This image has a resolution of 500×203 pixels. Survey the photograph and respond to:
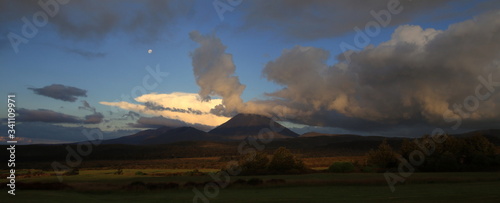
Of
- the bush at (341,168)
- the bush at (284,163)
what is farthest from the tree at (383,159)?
the bush at (284,163)

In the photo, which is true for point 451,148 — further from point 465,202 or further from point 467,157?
point 465,202

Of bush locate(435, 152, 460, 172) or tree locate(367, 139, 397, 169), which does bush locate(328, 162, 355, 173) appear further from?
bush locate(435, 152, 460, 172)

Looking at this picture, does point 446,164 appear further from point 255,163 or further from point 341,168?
point 255,163

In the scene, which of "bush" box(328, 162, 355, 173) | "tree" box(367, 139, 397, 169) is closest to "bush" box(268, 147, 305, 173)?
"bush" box(328, 162, 355, 173)

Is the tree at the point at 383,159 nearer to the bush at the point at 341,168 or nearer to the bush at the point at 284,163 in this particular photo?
the bush at the point at 341,168

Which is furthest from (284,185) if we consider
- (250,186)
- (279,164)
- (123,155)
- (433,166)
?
(123,155)

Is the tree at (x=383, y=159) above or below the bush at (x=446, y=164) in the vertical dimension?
above

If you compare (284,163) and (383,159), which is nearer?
(284,163)

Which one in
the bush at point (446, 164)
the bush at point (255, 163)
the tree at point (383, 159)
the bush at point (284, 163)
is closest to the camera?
the bush at point (446, 164)

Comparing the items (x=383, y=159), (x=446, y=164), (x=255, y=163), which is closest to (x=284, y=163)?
(x=255, y=163)

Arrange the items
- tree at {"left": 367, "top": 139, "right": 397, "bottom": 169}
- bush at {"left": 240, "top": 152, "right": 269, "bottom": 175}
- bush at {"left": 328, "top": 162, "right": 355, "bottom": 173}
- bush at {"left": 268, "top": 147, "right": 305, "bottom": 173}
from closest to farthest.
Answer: bush at {"left": 328, "top": 162, "right": 355, "bottom": 173}, bush at {"left": 240, "top": 152, "right": 269, "bottom": 175}, bush at {"left": 268, "top": 147, "right": 305, "bottom": 173}, tree at {"left": 367, "top": 139, "right": 397, "bottom": 169}

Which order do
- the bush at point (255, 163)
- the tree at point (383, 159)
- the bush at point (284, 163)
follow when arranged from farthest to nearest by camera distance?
the tree at point (383, 159) → the bush at point (284, 163) → the bush at point (255, 163)

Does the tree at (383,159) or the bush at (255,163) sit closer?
the bush at (255,163)

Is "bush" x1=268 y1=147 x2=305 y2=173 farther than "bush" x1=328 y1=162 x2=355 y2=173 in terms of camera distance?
Yes
